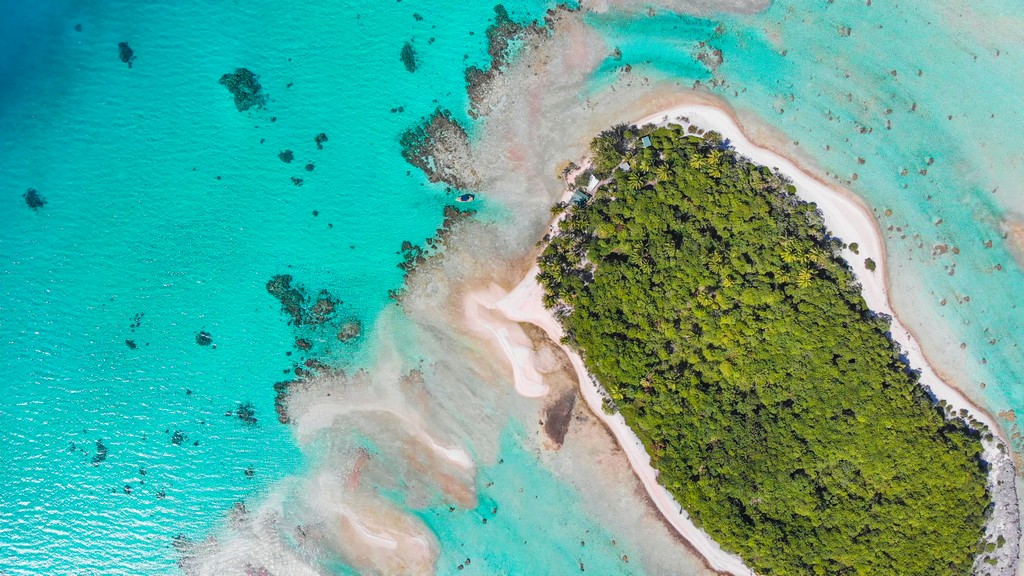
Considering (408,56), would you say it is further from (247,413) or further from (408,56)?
(247,413)

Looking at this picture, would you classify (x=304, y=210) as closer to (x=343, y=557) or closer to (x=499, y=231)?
(x=499, y=231)

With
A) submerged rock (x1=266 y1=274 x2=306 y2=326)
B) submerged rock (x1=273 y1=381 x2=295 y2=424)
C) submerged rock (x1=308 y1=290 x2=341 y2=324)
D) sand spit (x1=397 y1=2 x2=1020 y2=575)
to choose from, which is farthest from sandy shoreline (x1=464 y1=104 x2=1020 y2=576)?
submerged rock (x1=273 y1=381 x2=295 y2=424)

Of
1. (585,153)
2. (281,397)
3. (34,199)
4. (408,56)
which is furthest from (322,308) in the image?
(34,199)

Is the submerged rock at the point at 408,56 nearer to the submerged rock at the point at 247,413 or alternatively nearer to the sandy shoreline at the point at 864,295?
the sandy shoreline at the point at 864,295

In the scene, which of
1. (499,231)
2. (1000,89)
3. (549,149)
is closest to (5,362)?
(499,231)

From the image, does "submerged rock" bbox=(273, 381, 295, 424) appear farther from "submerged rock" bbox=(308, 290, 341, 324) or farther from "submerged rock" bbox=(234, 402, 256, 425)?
"submerged rock" bbox=(308, 290, 341, 324)

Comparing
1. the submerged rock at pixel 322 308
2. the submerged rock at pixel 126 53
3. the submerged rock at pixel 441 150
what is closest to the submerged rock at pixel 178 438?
the submerged rock at pixel 322 308
